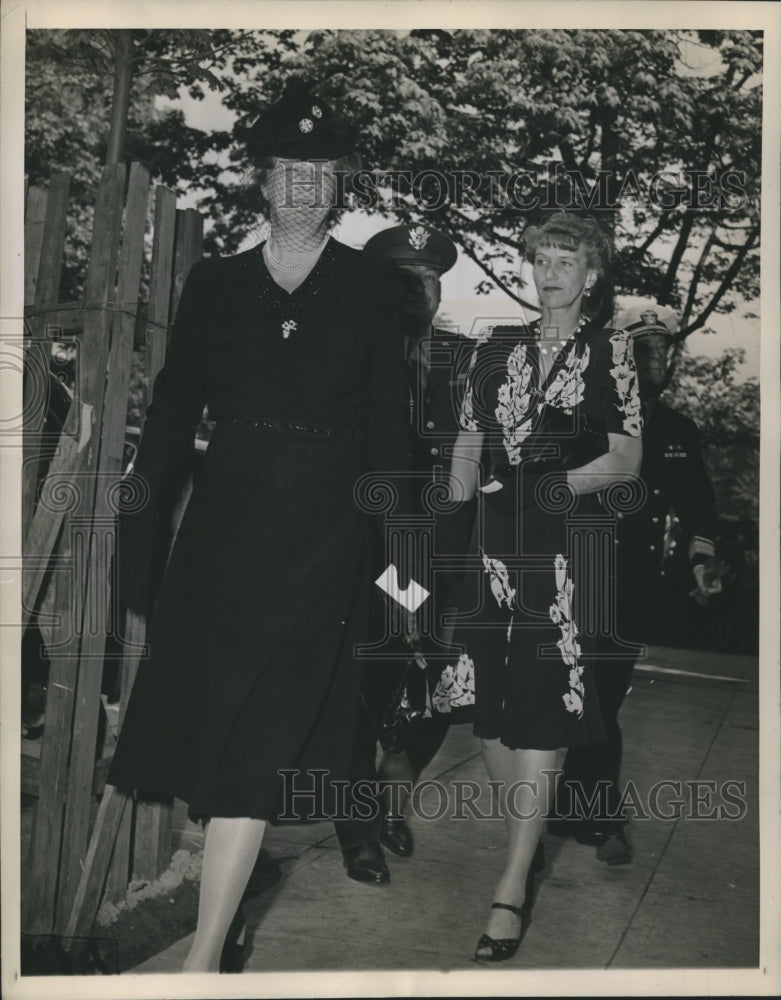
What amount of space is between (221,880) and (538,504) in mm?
1398

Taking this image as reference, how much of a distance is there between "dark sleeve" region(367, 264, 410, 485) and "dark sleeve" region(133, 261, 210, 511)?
0.47 meters

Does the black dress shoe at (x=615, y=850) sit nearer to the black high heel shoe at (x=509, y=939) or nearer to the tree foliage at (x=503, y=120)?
the black high heel shoe at (x=509, y=939)

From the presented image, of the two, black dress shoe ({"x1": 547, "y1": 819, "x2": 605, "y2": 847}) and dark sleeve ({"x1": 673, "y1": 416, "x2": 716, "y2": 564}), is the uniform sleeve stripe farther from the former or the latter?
black dress shoe ({"x1": 547, "y1": 819, "x2": 605, "y2": 847})

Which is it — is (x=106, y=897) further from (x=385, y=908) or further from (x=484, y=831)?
(x=484, y=831)

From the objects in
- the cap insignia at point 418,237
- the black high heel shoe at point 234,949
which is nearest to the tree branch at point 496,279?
the cap insignia at point 418,237

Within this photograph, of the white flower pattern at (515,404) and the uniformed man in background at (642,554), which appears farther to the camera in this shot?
the uniformed man in background at (642,554)

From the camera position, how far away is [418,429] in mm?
4238

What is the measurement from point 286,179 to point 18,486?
1.12m

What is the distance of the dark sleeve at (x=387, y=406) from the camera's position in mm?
3643

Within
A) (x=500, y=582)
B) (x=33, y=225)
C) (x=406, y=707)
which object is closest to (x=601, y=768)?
(x=406, y=707)

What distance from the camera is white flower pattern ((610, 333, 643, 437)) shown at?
3957 mm

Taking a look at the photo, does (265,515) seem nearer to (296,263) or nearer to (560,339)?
(296,263)

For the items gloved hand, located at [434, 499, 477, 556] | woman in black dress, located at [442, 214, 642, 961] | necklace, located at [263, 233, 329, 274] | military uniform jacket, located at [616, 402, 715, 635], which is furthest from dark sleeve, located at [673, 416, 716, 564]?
necklace, located at [263, 233, 329, 274]

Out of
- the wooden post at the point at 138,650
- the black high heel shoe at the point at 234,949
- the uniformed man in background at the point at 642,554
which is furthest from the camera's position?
the uniformed man in background at the point at 642,554
